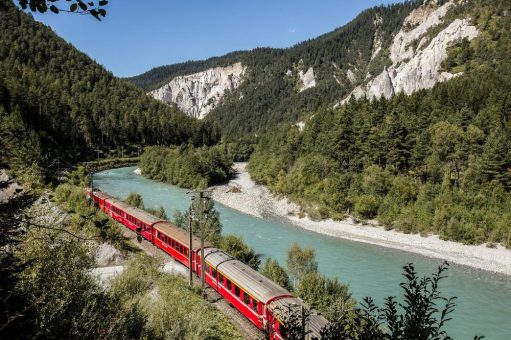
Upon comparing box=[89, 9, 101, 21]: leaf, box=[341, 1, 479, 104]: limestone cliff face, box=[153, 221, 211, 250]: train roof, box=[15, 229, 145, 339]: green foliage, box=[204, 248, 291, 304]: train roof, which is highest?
box=[341, 1, 479, 104]: limestone cliff face

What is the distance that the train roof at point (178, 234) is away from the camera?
82.1ft

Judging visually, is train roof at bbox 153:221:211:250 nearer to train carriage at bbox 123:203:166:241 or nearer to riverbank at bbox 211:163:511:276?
train carriage at bbox 123:203:166:241

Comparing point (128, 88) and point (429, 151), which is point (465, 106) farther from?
point (128, 88)

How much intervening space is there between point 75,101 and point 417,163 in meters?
99.1

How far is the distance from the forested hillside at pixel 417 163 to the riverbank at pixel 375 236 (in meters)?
1.47

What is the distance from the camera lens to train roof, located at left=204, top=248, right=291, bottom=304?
16.8m

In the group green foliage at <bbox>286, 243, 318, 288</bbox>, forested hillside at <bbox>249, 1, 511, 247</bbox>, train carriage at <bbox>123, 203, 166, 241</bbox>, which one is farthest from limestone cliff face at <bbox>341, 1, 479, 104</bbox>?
green foliage at <bbox>286, 243, 318, 288</bbox>

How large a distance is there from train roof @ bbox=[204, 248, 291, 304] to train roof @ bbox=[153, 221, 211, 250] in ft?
6.32

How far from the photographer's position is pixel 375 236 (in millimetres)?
41969

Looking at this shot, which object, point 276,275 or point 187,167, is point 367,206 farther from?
point 187,167

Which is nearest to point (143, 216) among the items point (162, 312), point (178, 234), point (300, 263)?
point (178, 234)

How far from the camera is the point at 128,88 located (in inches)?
5930

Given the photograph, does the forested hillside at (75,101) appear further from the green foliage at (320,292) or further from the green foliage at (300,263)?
the green foliage at (320,292)

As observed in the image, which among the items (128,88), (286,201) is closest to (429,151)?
(286,201)
